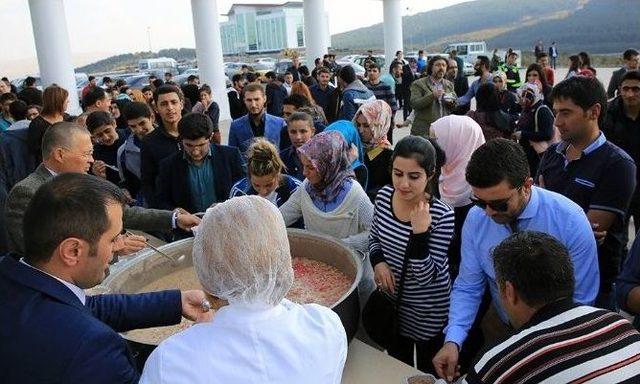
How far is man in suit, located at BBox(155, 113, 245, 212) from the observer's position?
3.18 meters

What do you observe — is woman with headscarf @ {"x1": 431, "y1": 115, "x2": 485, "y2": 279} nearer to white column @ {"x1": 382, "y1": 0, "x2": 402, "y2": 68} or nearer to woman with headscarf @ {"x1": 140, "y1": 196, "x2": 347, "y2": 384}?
woman with headscarf @ {"x1": 140, "y1": 196, "x2": 347, "y2": 384}

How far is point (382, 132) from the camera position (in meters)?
4.05

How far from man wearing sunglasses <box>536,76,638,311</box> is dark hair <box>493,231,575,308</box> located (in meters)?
1.00

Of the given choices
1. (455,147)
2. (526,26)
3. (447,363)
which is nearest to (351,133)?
(455,147)

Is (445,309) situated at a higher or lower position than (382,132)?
lower

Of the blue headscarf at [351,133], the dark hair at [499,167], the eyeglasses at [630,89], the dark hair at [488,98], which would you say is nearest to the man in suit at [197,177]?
the blue headscarf at [351,133]

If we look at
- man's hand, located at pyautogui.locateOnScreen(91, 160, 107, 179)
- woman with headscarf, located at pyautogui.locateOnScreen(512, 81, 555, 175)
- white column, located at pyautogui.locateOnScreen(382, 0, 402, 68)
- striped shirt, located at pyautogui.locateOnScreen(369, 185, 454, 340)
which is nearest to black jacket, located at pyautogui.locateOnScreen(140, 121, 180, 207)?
man's hand, located at pyautogui.locateOnScreen(91, 160, 107, 179)

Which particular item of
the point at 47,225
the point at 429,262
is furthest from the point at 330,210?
the point at 47,225

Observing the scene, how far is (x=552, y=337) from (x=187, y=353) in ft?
2.97

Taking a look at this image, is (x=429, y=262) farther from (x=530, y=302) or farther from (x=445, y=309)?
(x=530, y=302)

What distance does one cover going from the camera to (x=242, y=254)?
118cm

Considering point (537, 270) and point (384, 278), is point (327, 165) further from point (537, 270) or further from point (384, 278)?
point (537, 270)

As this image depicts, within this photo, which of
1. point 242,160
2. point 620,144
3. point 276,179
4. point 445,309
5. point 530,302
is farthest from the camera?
point 620,144

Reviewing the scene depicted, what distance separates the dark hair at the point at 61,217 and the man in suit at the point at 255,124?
335 centimetres
